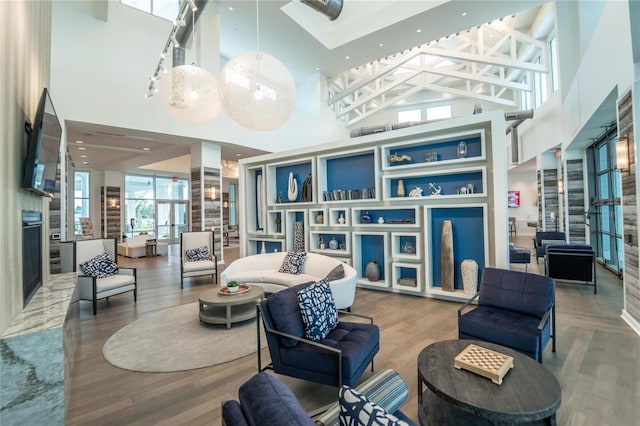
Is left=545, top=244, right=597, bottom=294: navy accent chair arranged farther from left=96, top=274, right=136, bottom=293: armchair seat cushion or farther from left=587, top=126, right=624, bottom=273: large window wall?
left=96, top=274, right=136, bottom=293: armchair seat cushion

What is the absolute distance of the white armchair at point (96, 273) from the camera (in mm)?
4590

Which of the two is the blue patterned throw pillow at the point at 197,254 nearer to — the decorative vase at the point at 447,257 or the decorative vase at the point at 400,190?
the decorative vase at the point at 400,190

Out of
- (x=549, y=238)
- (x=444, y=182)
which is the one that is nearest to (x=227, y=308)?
(x=444, y=182)

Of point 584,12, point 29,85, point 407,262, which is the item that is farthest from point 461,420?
point 584,12

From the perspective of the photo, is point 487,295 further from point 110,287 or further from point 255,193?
point 255,193

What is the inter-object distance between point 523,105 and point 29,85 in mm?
15462

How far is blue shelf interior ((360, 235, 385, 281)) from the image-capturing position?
581 cm

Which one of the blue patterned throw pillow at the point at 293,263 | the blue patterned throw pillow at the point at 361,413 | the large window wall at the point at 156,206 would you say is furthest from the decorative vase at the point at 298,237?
the large window wall at the point at 156,206

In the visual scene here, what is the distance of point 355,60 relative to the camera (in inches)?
371

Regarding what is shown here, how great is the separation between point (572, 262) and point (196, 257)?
7266 mm

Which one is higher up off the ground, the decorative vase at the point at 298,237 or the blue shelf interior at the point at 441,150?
the blue shelf interior at the point at 441,150

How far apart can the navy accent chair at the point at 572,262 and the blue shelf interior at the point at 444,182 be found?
83.0 inches

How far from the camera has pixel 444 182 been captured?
520cm

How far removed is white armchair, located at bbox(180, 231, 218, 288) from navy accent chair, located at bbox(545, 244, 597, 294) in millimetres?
6449
